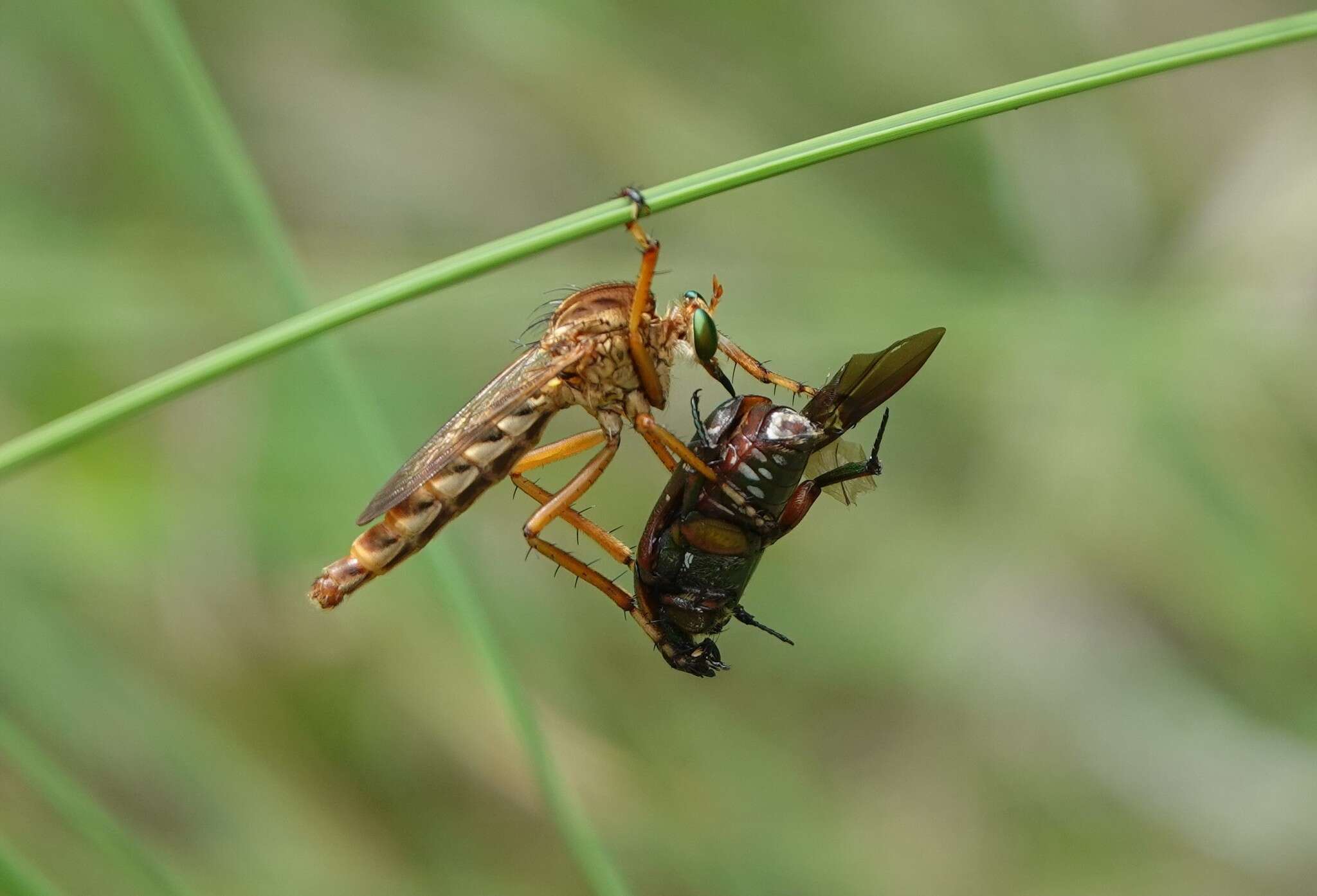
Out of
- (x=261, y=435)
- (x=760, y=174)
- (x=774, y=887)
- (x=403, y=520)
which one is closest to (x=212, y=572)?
(x=261, y=435)

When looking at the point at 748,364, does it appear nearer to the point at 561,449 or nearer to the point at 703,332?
the point at 703,332

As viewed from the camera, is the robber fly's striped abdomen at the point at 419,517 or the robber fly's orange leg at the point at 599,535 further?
the robber fly's orange leg at the point at 599,535

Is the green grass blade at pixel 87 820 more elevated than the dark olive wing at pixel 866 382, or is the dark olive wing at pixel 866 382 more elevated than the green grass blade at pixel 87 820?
the dark olive wing at pixel 866 382

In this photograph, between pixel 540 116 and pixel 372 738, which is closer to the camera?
pixel 372 738

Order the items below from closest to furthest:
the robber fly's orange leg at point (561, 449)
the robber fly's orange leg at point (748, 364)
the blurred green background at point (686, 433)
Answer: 1. the robber fly's orange leg at point (748, 364)
2. the robber fly's orange leg at point (561, 449)
3. the blurred green background at point (686, 433)

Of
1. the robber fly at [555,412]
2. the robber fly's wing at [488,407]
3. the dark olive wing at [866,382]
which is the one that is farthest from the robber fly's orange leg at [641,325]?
the dark olive wing at [866,382]

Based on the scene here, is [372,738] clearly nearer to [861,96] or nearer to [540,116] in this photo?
[540,116]

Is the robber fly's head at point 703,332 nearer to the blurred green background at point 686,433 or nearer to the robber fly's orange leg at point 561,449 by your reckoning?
the robber fly's orange leg at point 561,449

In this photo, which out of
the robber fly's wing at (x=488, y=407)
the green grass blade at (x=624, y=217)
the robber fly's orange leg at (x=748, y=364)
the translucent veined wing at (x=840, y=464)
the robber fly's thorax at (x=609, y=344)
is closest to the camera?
the green grass blade at (x=624, y=217)
